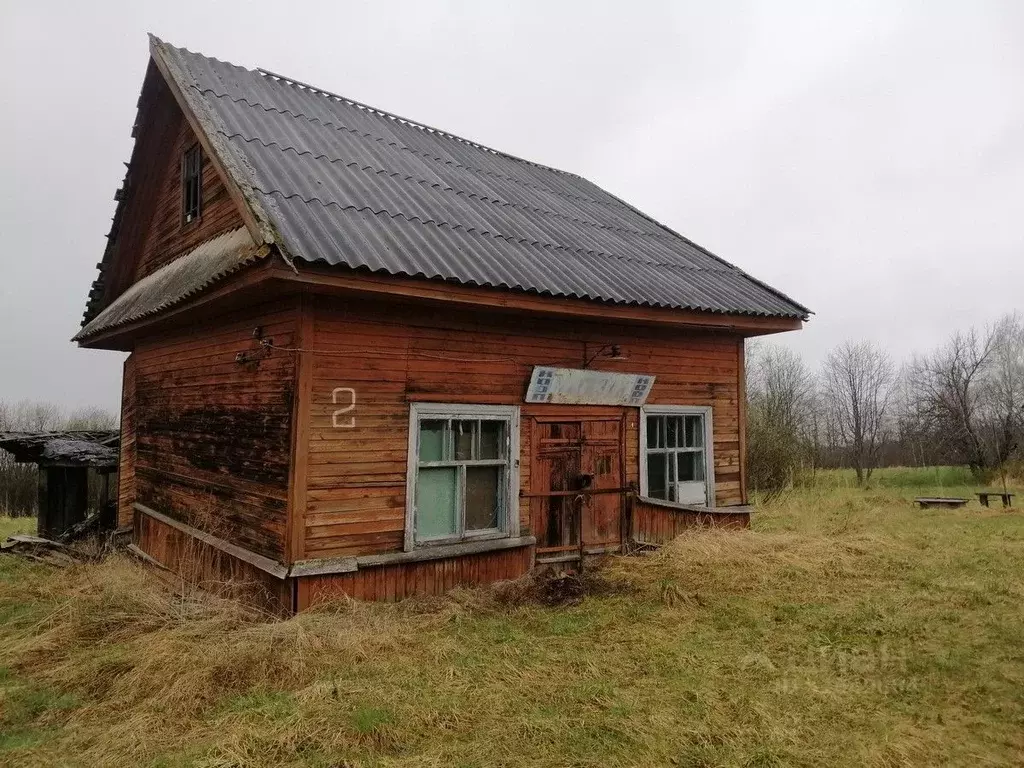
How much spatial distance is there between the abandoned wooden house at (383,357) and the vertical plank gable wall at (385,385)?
0.02m

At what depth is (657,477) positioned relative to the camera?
932cm

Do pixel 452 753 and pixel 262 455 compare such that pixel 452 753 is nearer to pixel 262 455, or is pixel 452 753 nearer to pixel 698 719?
pixel 698 719

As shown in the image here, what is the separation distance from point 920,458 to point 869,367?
599 centimetres

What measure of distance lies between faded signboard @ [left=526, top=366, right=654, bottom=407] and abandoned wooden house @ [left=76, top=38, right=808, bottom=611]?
4 centimetres

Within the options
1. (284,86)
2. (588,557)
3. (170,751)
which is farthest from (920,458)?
(170,751)

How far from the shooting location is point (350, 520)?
655 centimetres

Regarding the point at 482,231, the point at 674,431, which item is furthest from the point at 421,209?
the point at 674,431

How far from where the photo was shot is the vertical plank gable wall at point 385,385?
255 inches

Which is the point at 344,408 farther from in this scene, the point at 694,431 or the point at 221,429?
the point at 694,431

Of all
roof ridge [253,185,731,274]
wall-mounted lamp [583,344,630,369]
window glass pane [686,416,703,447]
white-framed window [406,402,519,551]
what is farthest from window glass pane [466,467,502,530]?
window glass pane [686,416,703,447]

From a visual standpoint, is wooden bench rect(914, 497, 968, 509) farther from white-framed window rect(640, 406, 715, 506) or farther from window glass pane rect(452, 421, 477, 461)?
window glass pane rect(452, 421, 477, 461)

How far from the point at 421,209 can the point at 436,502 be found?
11.8ft

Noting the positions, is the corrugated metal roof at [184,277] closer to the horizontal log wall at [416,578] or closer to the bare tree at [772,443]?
the horizontal log wall at [416,578]

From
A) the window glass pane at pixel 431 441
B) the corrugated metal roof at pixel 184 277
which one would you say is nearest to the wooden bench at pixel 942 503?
the window glass pane at pixel 431 441
